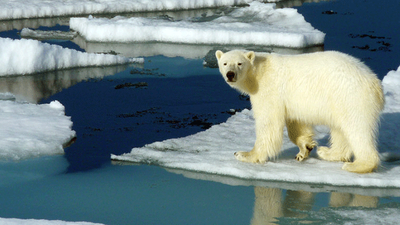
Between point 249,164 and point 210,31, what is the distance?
6.27 metres

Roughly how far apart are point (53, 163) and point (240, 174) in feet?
5.79

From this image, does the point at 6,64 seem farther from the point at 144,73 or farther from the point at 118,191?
the point at 118,191

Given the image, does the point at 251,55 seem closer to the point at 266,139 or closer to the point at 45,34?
the point at 266,139

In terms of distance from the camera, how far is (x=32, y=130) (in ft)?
17.7

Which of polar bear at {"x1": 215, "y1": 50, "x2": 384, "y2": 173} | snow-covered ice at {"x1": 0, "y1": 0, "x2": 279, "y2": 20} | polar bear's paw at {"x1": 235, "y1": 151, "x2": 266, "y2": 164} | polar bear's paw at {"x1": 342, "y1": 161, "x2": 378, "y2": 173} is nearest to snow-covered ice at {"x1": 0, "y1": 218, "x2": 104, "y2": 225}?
polar bear's paw at {"x1": 235, "y1": 151, "x2": 266, "y2": 164}

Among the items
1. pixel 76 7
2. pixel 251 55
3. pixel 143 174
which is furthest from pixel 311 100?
pixel 76 7

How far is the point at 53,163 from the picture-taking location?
4.76m

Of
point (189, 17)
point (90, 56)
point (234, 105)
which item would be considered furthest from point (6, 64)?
point (189, 17)

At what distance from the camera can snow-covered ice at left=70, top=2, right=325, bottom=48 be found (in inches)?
398

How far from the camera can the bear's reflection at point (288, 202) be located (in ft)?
12.2

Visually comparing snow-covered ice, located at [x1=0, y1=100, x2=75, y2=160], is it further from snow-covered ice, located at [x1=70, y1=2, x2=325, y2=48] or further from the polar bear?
snow-covered ice, located at [x1=70, y1=2, x2=325, y2=48]

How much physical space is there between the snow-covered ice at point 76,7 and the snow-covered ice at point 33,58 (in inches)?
196

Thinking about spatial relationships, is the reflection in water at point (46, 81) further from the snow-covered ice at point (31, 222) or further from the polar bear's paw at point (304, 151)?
the polar bear's paw at point (304, 151)

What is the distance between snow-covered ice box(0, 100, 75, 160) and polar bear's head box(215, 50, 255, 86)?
1.84 m
